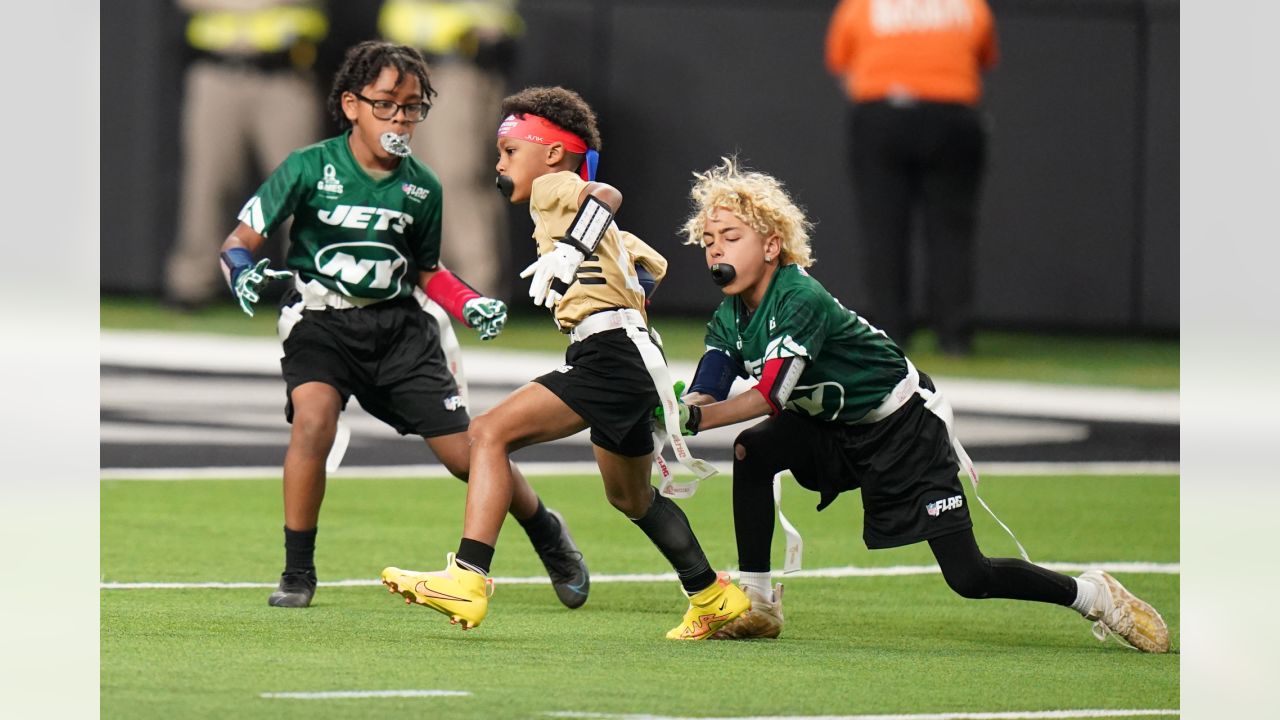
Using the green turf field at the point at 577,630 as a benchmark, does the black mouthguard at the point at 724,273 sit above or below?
above

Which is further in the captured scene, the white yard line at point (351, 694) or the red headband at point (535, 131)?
the red headband at point (535, 131)

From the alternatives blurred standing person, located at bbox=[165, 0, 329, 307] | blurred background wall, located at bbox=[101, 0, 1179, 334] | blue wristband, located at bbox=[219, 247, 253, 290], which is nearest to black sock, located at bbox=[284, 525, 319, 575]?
blue wristband, located at bbox=[219, 247, 253, 290]

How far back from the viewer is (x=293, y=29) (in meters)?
15.6

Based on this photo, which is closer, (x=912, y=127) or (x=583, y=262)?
(x=583, y=262)

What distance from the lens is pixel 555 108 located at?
243 inches

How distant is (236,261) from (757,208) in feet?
5.53

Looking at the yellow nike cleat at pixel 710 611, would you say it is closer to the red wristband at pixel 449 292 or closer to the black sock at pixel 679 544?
the black sock at pixel 679 544

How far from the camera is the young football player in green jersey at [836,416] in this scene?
234 inches

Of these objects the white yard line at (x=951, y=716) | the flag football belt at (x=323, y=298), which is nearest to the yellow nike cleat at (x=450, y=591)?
the white yard line at (x=951, y=716)

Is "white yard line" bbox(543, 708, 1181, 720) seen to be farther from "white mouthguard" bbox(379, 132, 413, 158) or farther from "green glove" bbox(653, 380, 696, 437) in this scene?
"white mouthguard" bbox(379, 132, 413, 158)

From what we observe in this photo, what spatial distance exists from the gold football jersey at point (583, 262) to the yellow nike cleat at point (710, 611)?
35.7 inches

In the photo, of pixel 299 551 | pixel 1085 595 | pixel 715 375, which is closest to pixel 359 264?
pixel 299 551

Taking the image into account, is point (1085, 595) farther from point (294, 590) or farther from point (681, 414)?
point (294, 590)

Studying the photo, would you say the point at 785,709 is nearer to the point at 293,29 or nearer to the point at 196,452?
the point at 196,452
